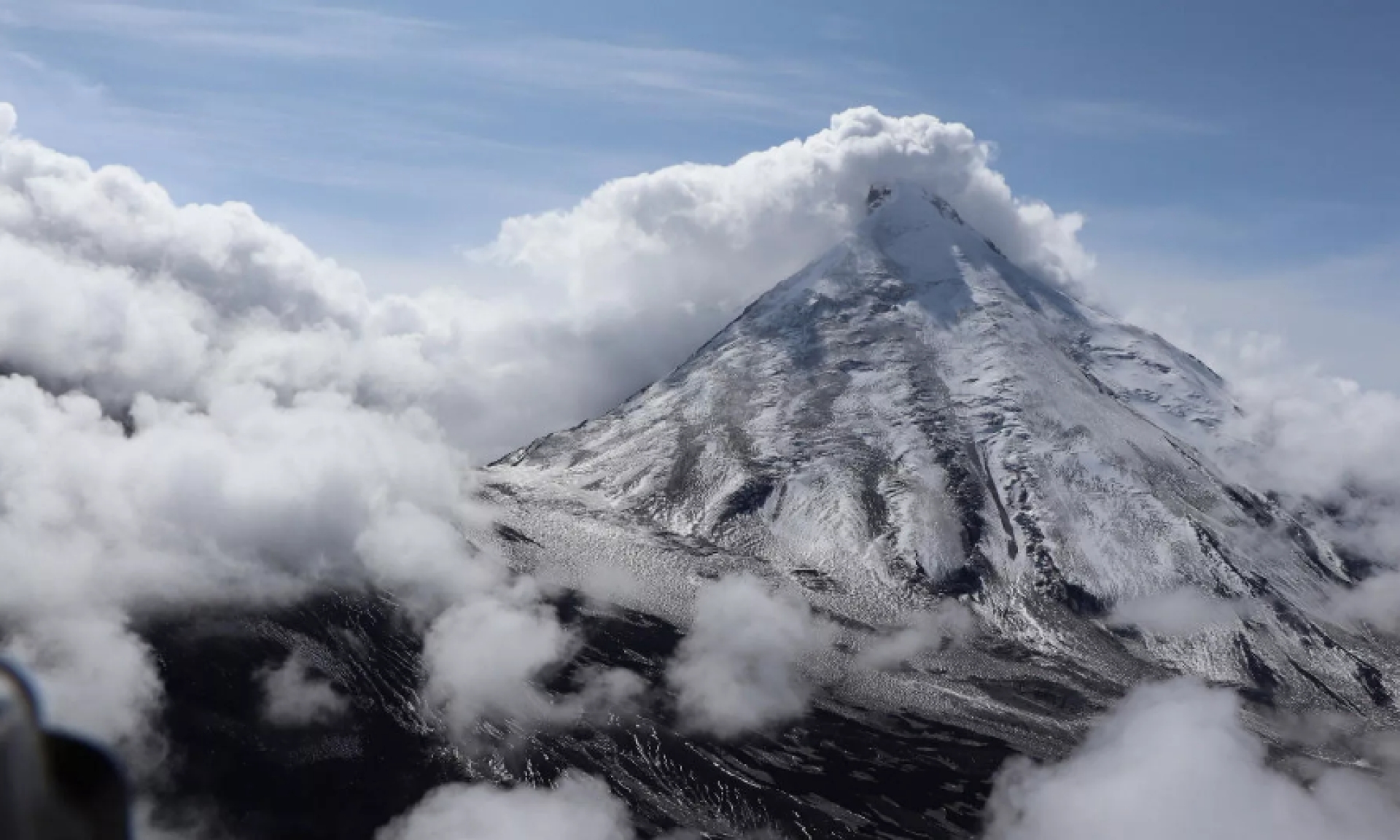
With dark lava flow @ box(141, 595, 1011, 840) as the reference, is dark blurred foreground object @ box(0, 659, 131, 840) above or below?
above

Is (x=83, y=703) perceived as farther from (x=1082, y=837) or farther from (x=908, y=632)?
(x=908, y=632)

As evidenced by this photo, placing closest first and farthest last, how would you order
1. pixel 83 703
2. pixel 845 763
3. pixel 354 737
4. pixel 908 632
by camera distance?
pixel 83 703, pixel 354 737, pixel 845 763, pixel 908 632

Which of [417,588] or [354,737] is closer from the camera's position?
[354,737]

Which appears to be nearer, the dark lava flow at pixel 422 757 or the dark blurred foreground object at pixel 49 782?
the dark blurred foreground object at pixel 49 782

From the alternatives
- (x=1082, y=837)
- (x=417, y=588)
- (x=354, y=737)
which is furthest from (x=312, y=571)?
(x=1082, y=837)

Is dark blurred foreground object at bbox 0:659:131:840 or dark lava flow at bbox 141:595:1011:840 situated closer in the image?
dark blurred foreground object at bbox 0:659:131:840

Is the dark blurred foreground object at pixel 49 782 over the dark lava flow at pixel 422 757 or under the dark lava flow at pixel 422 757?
over
